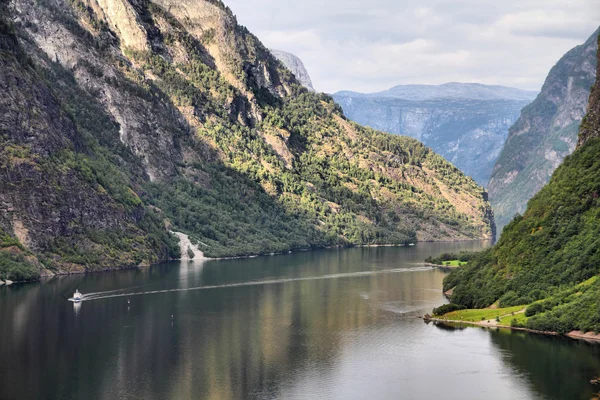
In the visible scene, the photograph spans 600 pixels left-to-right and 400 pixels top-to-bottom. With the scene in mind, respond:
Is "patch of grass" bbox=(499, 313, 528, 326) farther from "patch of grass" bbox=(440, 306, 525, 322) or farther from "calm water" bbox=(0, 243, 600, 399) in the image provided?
"calm water" bbox=(0, 243, 600, 399)

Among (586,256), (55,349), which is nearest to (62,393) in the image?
(55,349)

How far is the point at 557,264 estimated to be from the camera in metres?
176

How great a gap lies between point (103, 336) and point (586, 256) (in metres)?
92.9

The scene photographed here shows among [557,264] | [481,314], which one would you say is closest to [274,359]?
[481,314]

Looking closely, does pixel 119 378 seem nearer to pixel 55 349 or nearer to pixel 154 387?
pixel 154 387

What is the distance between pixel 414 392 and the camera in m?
127

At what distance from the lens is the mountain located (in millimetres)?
158125

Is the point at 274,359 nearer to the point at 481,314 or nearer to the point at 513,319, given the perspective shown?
the point at 513,319

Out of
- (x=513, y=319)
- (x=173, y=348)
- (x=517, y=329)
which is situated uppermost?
(x=513, y=319)

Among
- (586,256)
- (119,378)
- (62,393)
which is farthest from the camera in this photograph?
(586,256)

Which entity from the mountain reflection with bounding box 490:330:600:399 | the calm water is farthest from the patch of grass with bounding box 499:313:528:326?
the calm water

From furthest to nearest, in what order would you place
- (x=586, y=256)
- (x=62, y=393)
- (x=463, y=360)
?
(x=586, y=256), (x=463, y=360), (x=62, y=393)

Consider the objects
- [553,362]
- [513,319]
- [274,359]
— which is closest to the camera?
[553,362]

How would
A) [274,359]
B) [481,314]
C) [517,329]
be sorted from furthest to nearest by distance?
[481,314] → [517,329] → [274,359]
